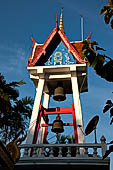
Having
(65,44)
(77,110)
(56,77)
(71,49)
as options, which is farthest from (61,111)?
(65,44)

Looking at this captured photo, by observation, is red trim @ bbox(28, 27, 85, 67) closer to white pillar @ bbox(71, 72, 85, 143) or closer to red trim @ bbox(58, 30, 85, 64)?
red trim @ bbox(58, 30, 85, 64)

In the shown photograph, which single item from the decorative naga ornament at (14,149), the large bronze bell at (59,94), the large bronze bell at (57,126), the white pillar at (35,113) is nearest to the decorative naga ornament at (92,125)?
the large bronze bell at (57,126)

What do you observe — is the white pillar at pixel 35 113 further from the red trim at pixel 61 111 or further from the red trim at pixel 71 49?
the red trim at pixel 71 49

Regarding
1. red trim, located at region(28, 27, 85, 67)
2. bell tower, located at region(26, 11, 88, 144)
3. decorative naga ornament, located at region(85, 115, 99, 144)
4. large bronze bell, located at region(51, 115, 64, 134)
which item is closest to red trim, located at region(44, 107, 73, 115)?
bell tower, located at region(26, 11, 88, 144)

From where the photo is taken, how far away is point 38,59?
17.0m

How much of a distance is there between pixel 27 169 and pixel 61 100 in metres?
5.34

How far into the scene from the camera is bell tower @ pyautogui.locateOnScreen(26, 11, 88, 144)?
51.2 feet

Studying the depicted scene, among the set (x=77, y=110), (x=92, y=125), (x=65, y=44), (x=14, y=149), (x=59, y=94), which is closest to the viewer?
(x=14, y=149)

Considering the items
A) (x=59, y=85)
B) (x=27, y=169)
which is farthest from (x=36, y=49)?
(x=27, y=169)

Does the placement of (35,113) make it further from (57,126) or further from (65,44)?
(65,44)

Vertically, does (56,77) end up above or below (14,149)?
above

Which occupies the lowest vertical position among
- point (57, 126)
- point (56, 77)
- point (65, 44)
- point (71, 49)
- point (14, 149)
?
point (14, 149)

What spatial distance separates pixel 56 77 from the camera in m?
16.7

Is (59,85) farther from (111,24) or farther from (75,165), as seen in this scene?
(111,24)
